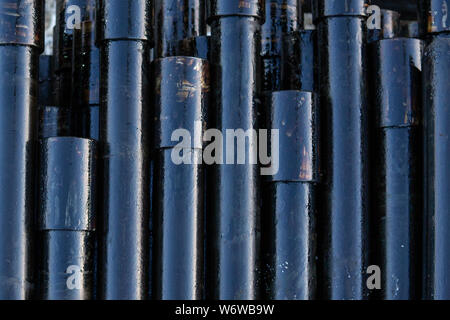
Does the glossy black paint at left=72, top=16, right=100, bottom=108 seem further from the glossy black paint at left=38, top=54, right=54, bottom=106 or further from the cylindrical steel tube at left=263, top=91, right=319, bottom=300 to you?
the cylindrical steel tube at left=263, top=91, right=319, bottom=300

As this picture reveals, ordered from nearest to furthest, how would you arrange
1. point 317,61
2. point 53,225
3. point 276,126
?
point 53,225, point 276,126, point 317,61

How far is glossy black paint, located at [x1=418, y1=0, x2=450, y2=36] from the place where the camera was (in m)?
2.73

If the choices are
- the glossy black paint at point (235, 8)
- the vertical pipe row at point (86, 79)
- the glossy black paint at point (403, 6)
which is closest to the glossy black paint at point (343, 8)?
the glossy black paint at point (235, 8)

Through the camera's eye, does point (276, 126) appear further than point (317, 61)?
No

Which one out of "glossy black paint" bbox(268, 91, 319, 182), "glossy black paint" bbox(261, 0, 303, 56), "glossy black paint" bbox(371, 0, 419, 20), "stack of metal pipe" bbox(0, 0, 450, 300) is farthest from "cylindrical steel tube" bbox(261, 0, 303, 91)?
"glossy black paint" bbox(371, 0, 419, 20)

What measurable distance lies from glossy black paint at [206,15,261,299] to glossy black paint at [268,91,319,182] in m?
0.08

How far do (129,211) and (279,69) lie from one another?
851mm

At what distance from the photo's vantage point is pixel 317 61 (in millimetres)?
2846

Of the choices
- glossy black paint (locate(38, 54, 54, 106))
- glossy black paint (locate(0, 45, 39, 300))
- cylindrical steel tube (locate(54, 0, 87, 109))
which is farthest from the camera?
glossy black paint (locate(38, 54, 54, 106))

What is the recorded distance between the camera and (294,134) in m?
2.64

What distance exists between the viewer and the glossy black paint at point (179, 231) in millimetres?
A: 2557

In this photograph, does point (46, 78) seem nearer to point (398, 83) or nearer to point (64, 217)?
point (64, 217)
